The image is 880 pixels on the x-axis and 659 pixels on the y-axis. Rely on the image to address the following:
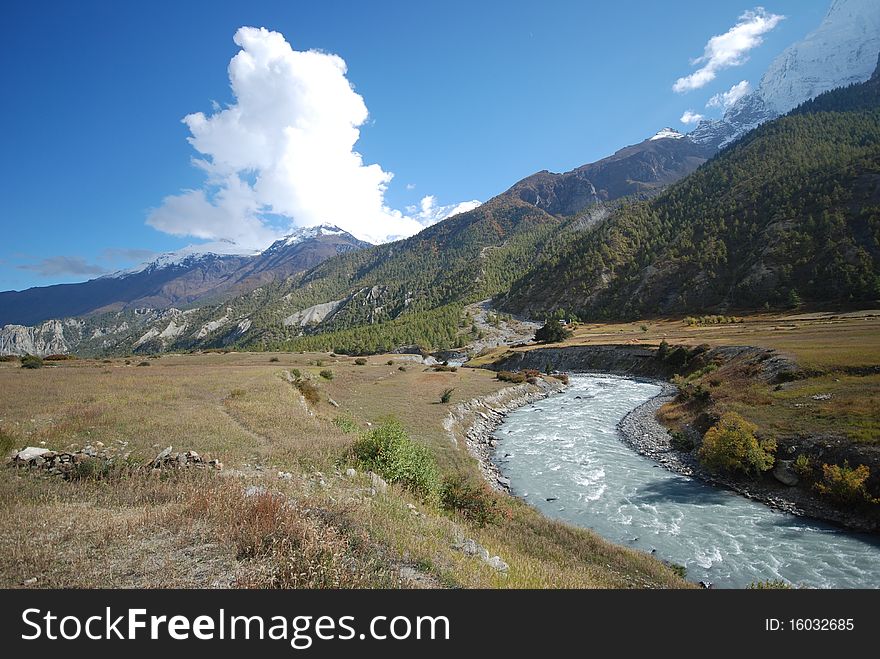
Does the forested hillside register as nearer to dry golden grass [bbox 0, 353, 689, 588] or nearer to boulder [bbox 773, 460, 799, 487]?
boulder [bbox 773, 460, 799, 487]

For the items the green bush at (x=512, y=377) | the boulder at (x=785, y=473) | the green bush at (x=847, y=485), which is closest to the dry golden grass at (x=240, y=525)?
the green bush at (x=847, y=485)

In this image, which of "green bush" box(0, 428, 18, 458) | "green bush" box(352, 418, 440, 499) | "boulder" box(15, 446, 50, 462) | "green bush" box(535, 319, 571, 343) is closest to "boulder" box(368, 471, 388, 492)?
"green bush" box(352, 418, 440, 499)

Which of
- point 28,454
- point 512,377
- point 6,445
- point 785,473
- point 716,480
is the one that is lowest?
point 716,480

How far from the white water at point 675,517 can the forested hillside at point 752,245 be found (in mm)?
108679

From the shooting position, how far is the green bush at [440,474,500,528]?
49.2 feet

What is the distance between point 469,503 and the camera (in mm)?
15633

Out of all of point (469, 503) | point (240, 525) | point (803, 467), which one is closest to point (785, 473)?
point (803, 467)

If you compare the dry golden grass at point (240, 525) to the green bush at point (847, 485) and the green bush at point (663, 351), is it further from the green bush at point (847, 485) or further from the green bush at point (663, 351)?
the green bush at point (663, 351)

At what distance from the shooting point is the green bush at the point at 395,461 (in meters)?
15.5

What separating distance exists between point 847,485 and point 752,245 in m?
153

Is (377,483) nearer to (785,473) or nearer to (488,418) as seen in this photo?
(785,473)

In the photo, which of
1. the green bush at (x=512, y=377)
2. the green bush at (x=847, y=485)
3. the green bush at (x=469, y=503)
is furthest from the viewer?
the green bush at (x=512, y=377)

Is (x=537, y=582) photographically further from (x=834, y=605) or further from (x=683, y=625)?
(x=834, y=605)

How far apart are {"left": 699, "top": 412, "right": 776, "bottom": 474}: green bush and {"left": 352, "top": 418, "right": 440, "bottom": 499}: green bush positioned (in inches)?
705
